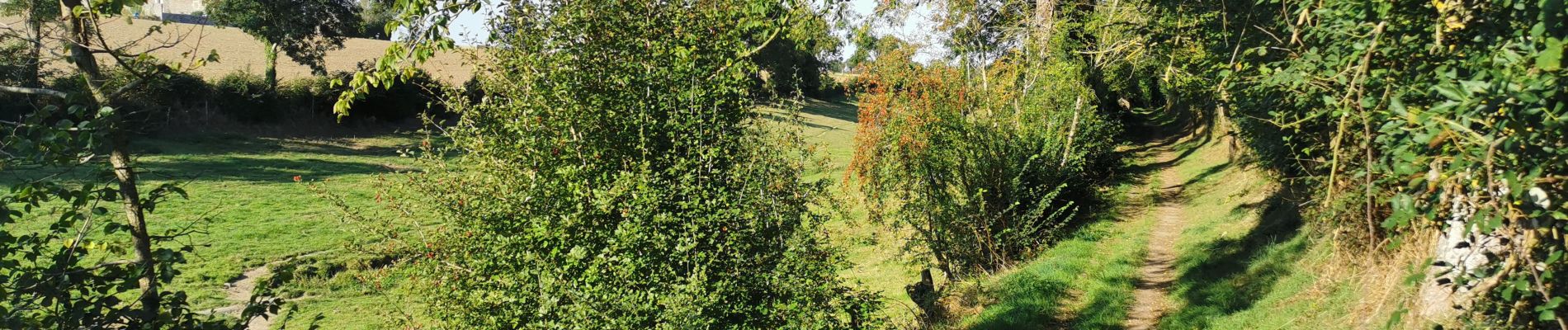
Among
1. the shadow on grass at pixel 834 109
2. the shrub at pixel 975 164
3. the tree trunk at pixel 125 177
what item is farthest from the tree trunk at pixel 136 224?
the shadow on grass at pixel 834 109

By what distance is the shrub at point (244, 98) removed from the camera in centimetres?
3684

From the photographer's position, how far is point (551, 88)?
22.0ft

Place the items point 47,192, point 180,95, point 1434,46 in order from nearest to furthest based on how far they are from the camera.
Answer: point 47,192 < point 1434,46 < point 180,95

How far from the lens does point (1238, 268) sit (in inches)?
436

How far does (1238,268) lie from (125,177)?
11074 millimetres

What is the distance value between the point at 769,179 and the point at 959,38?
460 inches

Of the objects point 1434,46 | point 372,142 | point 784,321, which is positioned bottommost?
point 372,142

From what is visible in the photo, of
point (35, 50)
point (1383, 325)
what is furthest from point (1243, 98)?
point (35, 50)

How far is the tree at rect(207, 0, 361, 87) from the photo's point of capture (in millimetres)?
38812

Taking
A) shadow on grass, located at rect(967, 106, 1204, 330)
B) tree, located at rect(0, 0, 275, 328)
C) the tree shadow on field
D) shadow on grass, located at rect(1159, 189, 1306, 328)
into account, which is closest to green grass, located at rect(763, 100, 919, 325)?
shadow on grass, located at rect(967, 106, 1204, 330)

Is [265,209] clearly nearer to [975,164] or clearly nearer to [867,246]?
[867,246]

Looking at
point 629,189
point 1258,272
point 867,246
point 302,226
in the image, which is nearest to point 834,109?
point 302,226

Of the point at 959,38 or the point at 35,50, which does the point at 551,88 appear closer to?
A: the point at 35,50

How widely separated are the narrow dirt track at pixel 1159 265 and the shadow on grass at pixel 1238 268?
0.20m
